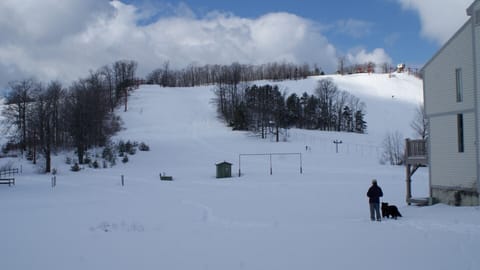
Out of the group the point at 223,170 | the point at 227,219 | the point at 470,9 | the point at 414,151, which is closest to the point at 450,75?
the point at 470,9

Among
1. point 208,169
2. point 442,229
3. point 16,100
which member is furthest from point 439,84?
point 16,100

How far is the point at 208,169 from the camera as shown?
152 feet

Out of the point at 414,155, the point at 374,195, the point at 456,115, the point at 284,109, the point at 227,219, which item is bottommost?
the point at 227,219

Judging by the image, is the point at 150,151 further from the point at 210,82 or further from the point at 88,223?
the point at 210,82

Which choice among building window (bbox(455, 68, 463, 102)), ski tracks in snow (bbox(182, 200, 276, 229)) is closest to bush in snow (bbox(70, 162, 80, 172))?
ski tracks in snow (bbox(182, 200, 276, 229))

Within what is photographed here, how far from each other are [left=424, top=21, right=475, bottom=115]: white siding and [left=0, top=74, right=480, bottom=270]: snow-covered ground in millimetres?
5044

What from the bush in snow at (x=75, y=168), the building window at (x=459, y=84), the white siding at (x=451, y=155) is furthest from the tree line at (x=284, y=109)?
the building window at (x=459, y=84)

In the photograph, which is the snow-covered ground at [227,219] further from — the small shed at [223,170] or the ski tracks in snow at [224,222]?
the small shed at [223,170]

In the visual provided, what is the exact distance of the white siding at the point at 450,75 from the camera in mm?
19203

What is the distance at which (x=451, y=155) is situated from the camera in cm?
2039

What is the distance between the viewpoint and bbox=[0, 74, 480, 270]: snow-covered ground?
34.9ft

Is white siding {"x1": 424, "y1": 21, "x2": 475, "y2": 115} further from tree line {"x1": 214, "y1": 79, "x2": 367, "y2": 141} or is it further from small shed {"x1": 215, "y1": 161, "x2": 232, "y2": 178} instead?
tree line {"x1": 214, "y1": 79, "x2": 367, "y2": 141}

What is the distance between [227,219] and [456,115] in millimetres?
11869

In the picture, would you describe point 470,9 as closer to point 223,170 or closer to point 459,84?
point 459,84
